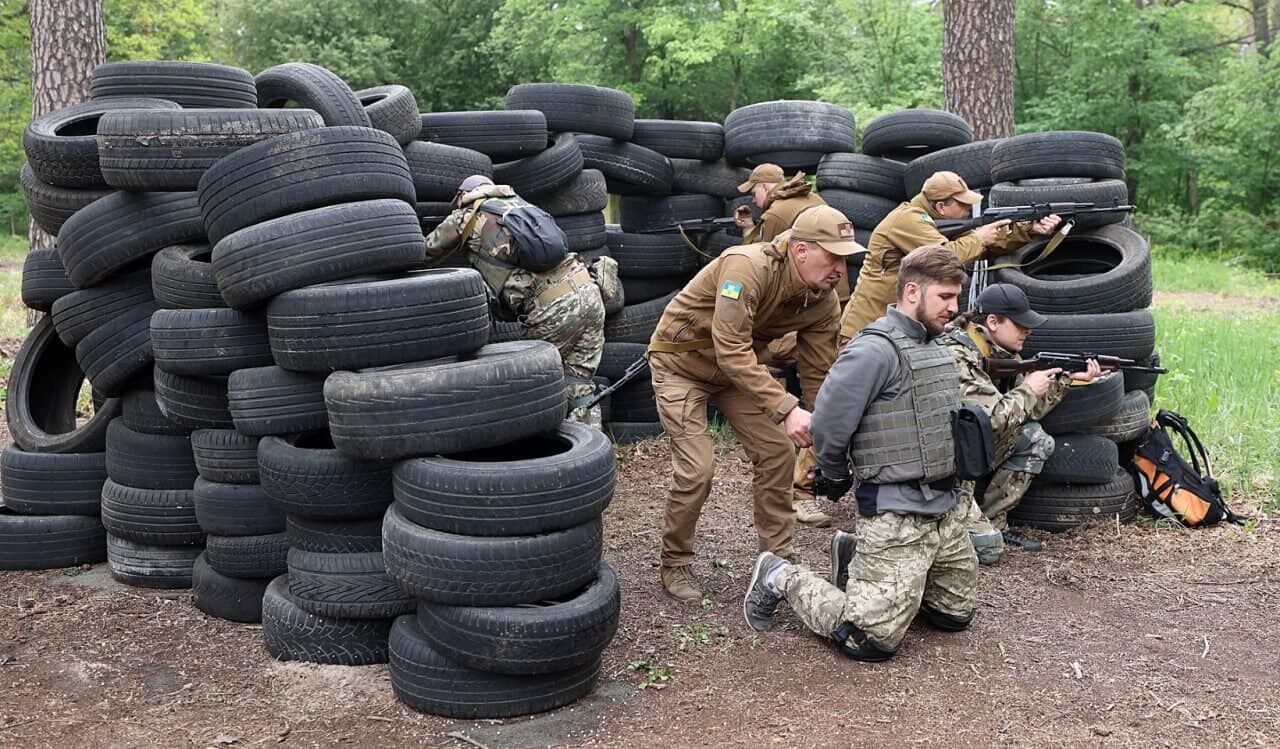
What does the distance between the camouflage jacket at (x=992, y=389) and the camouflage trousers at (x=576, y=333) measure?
2.25m

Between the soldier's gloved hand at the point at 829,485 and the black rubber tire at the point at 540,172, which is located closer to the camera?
the soldier's gloved hand at the point at 829,485

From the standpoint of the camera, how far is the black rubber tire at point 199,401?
551 centimetres

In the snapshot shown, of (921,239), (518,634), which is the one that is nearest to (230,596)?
(518,634)

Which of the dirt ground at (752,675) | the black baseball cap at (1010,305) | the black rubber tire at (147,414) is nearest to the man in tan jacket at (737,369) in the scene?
the dirt ground at (752,675)

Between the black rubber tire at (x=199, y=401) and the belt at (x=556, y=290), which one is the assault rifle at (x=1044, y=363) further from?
A: the black rubber tire at (x=199, y=401)

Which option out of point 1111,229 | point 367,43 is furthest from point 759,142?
point 367,43

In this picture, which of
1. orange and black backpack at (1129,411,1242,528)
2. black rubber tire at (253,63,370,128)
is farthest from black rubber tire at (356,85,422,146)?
orange and black backpack at (1129,411,1242,528)

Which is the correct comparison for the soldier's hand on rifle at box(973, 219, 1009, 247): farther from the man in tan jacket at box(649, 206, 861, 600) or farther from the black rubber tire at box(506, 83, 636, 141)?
the black rubber tire at box(506, 83, 636, 141)

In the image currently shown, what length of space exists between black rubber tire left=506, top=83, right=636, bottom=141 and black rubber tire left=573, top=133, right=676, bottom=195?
0.14 meters

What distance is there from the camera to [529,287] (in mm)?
6910

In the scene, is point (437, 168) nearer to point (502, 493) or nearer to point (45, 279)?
point (45, 279)

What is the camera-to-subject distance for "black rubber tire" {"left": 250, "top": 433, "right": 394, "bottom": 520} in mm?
4809

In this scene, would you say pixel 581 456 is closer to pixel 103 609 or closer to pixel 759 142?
pixel 103 609

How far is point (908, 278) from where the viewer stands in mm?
4848
